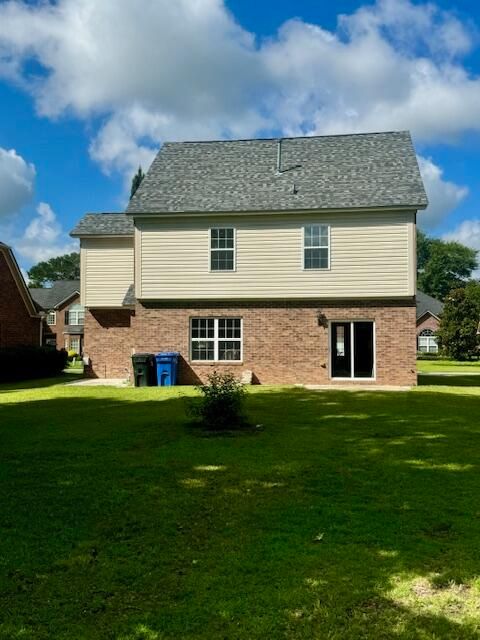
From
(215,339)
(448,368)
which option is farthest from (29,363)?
(448,368)

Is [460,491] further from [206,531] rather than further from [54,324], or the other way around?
[54,324]

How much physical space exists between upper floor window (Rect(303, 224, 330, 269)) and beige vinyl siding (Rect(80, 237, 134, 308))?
8.04m

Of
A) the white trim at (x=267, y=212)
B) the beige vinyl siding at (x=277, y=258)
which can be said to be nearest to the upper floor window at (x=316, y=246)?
the beige vinyl siding at (x=277, y=258)

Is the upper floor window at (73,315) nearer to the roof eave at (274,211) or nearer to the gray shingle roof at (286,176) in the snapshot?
the gray shingle roof at (286,176)

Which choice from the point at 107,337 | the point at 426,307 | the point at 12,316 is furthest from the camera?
the point at 426,307

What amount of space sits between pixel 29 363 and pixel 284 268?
12901mm

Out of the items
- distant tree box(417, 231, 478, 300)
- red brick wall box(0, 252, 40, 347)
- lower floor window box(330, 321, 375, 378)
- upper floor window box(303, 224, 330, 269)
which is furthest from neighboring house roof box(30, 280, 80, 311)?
→ distant tree box(417, 231, 478, 300)

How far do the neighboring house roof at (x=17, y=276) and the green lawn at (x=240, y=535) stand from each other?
66.1ft

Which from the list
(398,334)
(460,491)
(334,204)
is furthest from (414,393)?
(460,491)

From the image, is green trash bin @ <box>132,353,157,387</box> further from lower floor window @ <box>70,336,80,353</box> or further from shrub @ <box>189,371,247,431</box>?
lower floor window @ <box>70,336,80,353</box>

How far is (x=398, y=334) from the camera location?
1891 centimetres

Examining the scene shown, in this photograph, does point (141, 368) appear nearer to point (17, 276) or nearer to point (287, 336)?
point (287, 336)

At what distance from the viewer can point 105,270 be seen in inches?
941

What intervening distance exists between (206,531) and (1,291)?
996 inches
